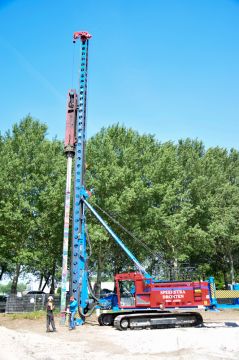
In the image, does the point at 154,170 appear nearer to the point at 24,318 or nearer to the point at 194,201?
the point at 194,201

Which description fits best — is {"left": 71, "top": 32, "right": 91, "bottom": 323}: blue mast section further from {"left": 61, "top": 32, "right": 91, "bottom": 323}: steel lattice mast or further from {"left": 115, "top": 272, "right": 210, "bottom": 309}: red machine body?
{"left": 115, "top": 272, "right": 210, "bottom": 309}: red machine body

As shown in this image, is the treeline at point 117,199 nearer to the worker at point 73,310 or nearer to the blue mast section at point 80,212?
the blue mast section at point 80,212

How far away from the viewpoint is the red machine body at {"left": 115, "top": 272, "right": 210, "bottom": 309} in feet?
65.4

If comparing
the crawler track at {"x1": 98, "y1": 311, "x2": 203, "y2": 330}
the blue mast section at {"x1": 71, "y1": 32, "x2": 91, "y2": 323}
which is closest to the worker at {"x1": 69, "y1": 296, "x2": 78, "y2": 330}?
the blue mast section at {"x1": 71, "y1": 32, "x2": 91, "y2": 323}

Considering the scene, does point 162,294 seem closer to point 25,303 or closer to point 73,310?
point 73,310

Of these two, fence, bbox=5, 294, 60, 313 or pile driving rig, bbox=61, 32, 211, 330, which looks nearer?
pile driving rig, bbox=61, 32, 211, 330

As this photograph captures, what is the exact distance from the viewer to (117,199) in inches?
1308

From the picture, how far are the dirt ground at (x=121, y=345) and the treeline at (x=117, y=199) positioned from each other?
39.9 ft

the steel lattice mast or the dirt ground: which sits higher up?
the steel lattice mast

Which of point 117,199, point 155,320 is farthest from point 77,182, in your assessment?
point 117,199

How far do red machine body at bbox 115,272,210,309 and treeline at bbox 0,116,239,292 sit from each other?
29.0 feet

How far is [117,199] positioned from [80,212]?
11624mm

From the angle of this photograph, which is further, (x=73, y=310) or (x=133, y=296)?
(x=133, y=296)

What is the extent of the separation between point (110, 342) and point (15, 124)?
2512cm
